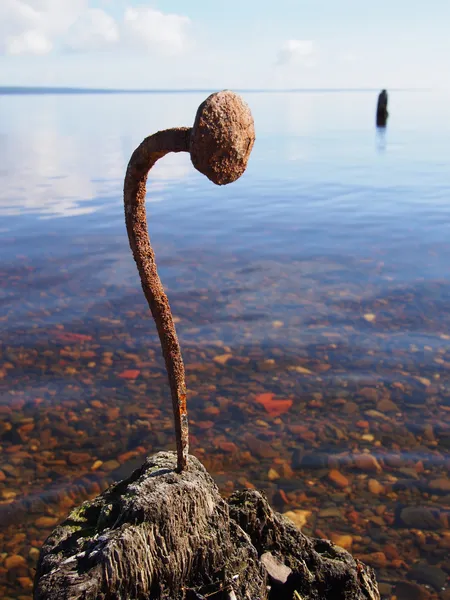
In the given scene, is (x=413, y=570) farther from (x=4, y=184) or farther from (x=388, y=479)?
(x=4, y=184)

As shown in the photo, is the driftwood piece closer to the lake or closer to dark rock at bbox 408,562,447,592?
dark rock at bbox 408,562,447,592

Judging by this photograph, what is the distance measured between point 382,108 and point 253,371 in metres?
43.0

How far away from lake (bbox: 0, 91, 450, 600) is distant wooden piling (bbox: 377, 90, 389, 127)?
105ft

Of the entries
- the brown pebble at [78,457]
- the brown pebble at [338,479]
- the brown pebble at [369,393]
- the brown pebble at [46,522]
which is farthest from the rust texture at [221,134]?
the brown pebble at [369,393]

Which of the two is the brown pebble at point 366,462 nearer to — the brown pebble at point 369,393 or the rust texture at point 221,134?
the brown pebble at point 369,393

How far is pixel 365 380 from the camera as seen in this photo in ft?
23.2

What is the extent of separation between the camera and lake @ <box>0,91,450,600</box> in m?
5.23

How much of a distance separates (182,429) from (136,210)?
1028 mm

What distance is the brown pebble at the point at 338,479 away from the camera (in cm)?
547

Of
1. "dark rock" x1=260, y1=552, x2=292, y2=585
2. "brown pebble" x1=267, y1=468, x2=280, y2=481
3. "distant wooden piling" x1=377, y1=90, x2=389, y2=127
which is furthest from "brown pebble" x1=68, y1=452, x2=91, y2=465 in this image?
"distant wooden piling" x1=377, y1=90, x2=389, y2=127

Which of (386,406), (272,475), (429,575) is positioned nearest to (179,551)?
(429,575)

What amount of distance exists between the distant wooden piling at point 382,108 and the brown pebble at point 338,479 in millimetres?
43072

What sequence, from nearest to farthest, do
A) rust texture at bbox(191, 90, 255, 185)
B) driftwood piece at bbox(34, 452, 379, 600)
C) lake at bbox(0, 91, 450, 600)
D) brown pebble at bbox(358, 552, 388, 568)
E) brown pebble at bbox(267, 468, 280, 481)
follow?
rust texture at bbox(191, 90, 255, 185), driftwood piece at bbox(34, 452, 379, 600), brown pebble at bbox(358, 552, 388, 568), lake at bbox(0, 91, 450, 600), brown pebble at bbox(267, 468, 280, 481)

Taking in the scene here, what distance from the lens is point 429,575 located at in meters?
4.56
